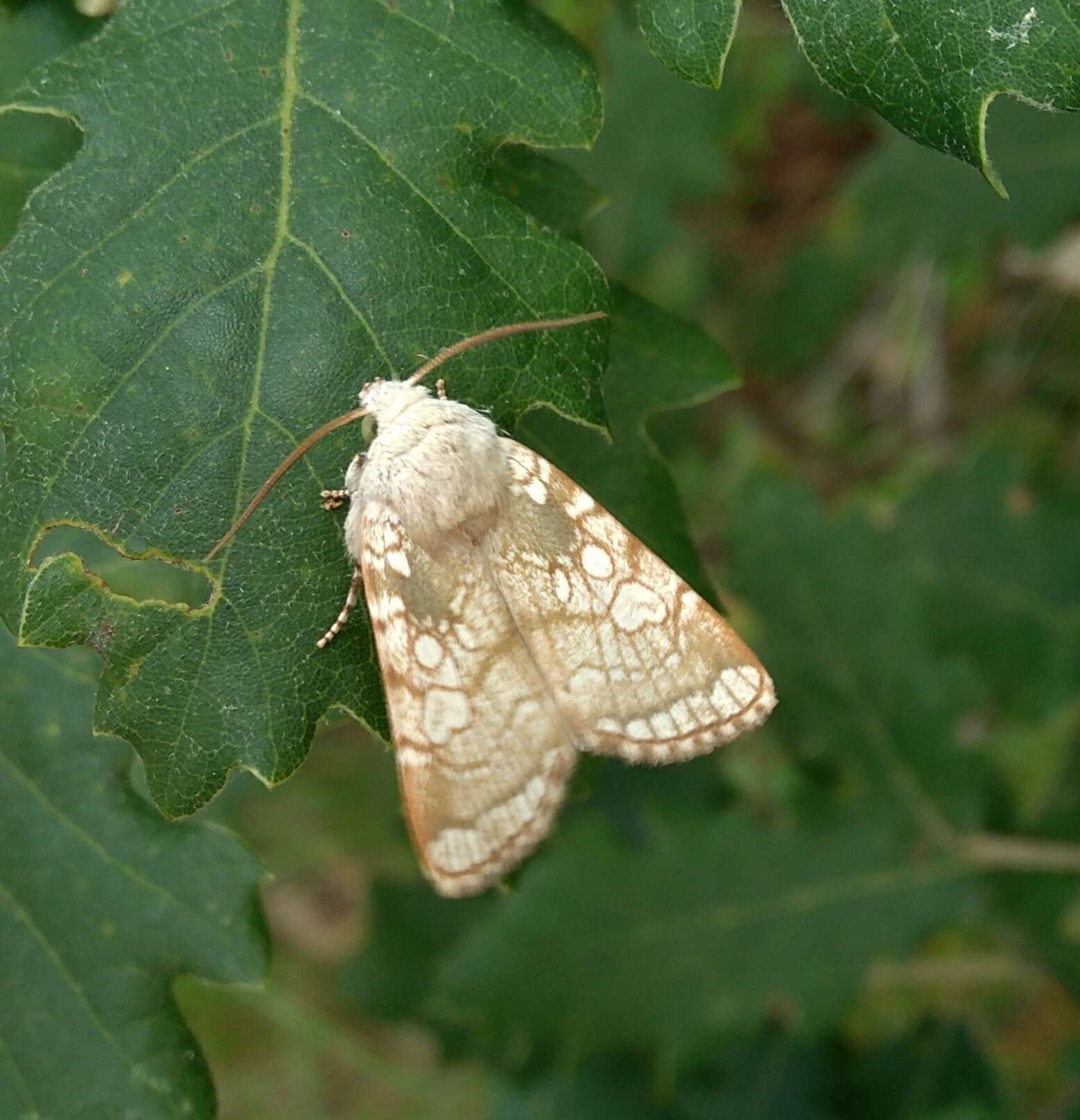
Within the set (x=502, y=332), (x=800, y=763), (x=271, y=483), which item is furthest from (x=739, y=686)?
(x=800, y=763)

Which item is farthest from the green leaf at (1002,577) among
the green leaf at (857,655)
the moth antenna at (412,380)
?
the moth antenna at (412,380)

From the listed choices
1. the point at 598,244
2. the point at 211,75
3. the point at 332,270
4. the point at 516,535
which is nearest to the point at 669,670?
the point at 516,535

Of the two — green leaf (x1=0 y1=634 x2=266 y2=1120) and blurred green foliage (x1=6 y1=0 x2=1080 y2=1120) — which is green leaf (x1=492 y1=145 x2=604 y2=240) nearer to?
blurred green foliage (x1=6 y1=0 x2=1080 y2=1120)

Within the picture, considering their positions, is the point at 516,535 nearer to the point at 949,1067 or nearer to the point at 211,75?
the point at 211,75

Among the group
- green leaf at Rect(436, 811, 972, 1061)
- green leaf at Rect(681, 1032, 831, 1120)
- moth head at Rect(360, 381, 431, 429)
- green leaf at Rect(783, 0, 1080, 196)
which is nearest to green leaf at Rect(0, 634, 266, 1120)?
moth head at Rect(360, 381, 431, 429)

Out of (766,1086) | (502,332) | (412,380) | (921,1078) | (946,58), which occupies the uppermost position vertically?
(946,58)

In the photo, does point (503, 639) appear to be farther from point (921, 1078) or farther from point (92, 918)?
point (921, 1078)

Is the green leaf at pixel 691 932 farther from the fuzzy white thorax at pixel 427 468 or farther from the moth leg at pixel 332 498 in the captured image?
the moth leg at pixel 332 498
